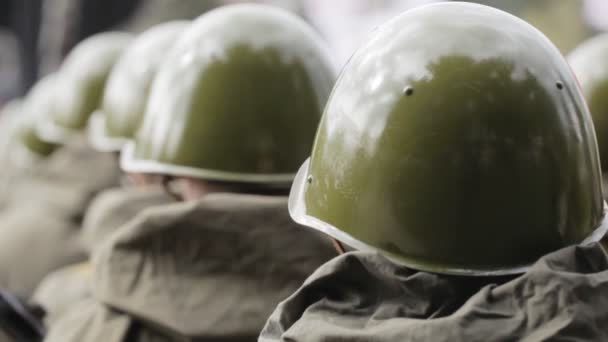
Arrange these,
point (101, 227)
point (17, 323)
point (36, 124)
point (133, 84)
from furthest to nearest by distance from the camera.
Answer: point (36, 124)
point (133, 84)
point (101, 227)
point (17, 323)

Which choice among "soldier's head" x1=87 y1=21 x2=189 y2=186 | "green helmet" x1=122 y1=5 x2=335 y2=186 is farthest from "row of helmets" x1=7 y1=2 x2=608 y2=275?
"soldier's head" x1=87 y1=21 x2=189 y2=186

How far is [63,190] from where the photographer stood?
5773 millimetres

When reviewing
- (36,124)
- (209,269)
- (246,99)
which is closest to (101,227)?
(246,99)

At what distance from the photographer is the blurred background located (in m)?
7.76

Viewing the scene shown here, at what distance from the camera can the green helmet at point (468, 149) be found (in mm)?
1890

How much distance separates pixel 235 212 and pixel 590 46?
54.3 inches

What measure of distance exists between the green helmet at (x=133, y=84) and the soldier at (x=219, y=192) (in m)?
0.94

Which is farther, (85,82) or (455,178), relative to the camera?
(85,82)

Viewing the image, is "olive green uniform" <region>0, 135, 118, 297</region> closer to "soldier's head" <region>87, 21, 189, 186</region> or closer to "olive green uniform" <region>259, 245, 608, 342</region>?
"soldier's head" <region>87, 21, 189, 186</region>

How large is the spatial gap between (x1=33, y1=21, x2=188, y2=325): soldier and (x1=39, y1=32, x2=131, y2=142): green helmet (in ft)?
2.97

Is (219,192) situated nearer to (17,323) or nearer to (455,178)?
(17,323)

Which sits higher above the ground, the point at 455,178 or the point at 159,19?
the point at 455,178

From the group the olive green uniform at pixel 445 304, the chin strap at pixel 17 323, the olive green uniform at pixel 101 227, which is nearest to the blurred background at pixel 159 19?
the olive green uniform at pixel 101 227

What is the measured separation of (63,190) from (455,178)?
4.14m
